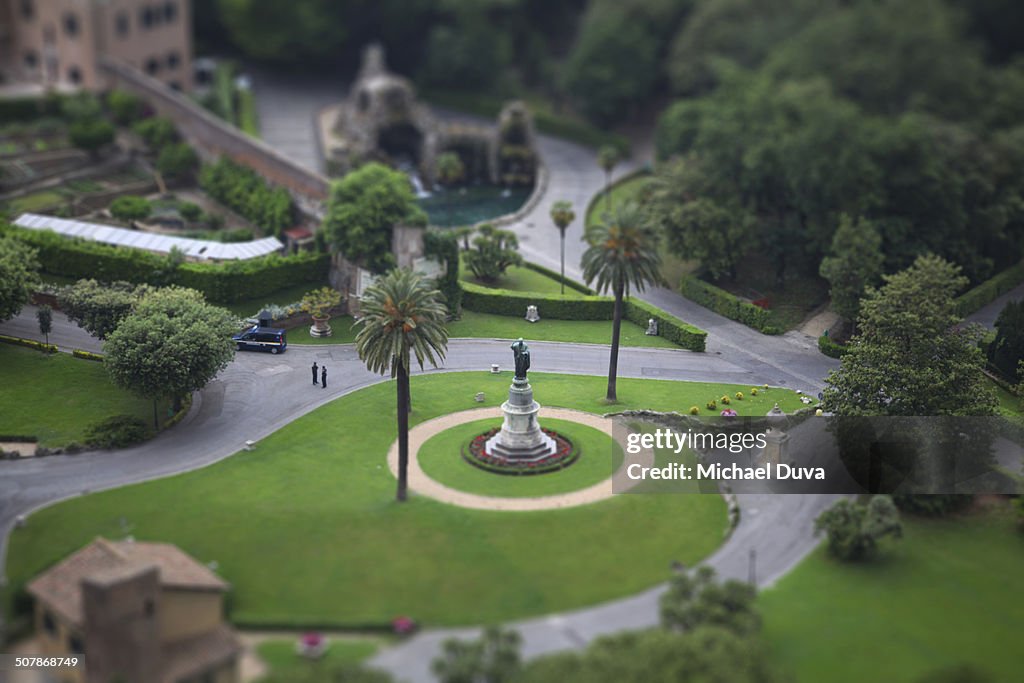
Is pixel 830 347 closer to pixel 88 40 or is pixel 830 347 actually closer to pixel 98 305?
pixel 98 305

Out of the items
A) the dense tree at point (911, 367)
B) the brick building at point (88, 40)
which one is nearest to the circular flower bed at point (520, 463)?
the dense tree at point (911, 367)

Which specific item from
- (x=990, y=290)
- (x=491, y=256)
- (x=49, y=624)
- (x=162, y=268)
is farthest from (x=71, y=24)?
(x=990, y=290)

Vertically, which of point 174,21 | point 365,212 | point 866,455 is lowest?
point 866,455

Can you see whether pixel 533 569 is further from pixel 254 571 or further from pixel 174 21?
pixel 174 21

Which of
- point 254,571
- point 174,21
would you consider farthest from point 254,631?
point 174,21

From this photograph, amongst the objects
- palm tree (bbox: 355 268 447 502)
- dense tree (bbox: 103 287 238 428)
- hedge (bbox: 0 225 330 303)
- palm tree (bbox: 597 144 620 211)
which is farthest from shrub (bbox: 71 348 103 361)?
palm tree (bbox: 597 144 620 211)

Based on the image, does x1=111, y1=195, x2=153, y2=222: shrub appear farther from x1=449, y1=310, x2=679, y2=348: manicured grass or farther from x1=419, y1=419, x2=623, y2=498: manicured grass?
x1=419, y1=419, x2=623, y2=498: manicured grass

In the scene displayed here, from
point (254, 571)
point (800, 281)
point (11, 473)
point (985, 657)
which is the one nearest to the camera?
point (985, 657)

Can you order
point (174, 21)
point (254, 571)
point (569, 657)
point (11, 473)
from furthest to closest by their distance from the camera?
point (174, 21) < point (11, 473) < point (254, 571) < point (569, 657)
